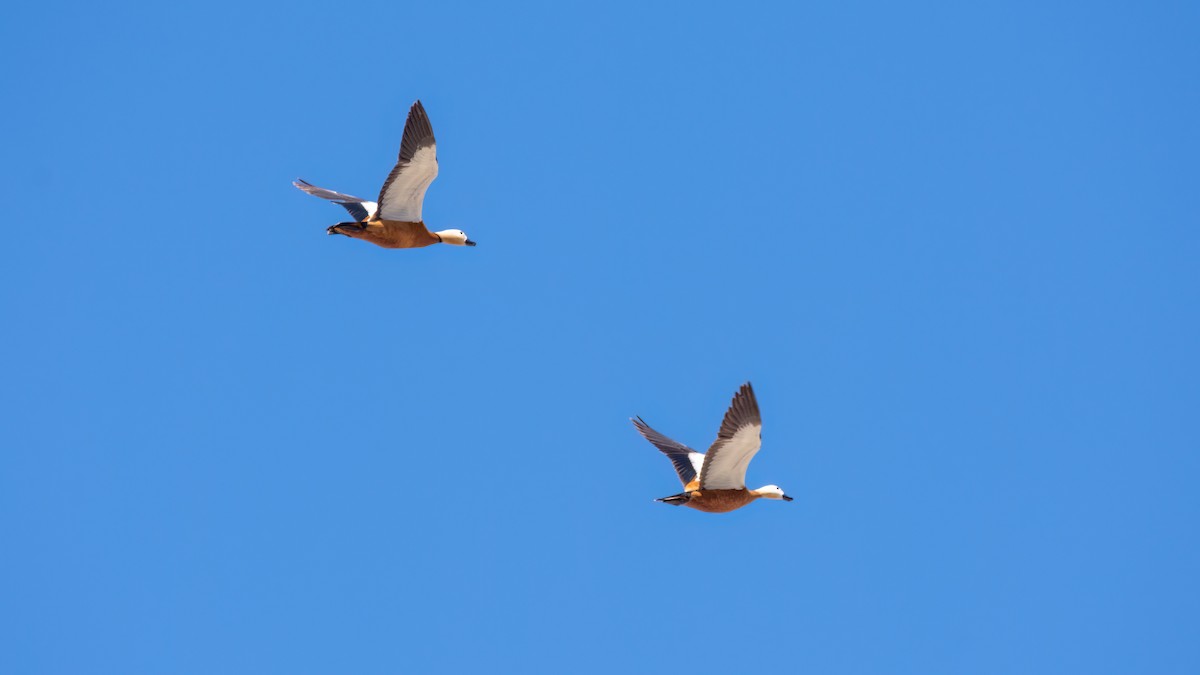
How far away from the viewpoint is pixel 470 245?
31.4m

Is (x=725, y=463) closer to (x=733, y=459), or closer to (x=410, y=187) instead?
(x=733, y=459)

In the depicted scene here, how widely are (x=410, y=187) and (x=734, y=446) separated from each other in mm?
8041

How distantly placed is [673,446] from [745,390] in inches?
198

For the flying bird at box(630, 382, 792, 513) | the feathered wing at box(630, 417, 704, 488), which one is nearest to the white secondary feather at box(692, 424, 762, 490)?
the flying bird at box(630, 382, 792, 513)

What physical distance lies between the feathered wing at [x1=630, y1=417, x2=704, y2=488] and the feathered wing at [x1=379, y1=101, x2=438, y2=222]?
21.0 ft

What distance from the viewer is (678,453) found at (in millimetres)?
29438

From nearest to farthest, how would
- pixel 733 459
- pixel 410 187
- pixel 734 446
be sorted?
pixel 734 446
pixel 733 459
pixel 410 187

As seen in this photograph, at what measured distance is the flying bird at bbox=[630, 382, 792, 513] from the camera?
25.5 m

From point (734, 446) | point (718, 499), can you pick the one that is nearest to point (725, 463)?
point (734, 446)

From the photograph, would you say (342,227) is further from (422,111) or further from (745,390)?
(745,390)

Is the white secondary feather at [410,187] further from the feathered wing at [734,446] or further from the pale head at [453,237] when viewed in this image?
the feathered wing at [734,446]

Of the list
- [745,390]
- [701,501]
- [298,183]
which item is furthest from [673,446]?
[298,183]

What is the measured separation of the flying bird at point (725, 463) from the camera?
25.5 metres

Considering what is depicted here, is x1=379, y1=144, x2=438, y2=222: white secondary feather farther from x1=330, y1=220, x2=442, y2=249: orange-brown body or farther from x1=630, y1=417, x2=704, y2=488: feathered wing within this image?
x1=630, y1=417, x2=704, y2=488: feathered wing
